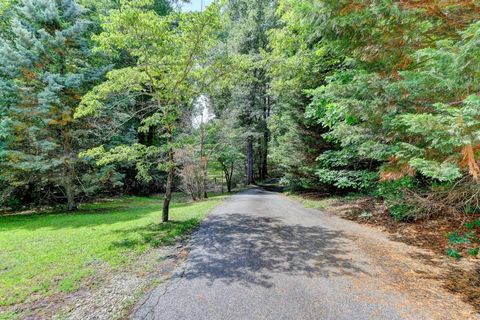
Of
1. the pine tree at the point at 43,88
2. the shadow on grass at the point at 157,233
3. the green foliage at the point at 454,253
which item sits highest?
the pine tree at the point at 43,88

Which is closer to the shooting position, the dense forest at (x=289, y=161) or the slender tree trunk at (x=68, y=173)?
the dense forest at (x=289, y=161)

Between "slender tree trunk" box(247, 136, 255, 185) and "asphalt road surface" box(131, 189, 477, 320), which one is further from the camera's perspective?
"slender tree trunk" box(247, 136, 255, 185)

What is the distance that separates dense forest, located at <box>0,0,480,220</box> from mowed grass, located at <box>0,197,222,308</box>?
124 centimetres

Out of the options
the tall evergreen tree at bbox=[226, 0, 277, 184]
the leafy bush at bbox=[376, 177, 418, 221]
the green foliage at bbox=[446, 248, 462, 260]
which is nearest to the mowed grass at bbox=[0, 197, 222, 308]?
the leafy bush at bbox=[376, 177, 418, 221]

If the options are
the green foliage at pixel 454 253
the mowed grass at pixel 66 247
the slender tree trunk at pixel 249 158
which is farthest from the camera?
the slender tree trunk at pixel 249 158

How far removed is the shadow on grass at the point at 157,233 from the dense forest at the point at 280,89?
0.69m

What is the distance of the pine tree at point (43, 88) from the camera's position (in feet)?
30.7

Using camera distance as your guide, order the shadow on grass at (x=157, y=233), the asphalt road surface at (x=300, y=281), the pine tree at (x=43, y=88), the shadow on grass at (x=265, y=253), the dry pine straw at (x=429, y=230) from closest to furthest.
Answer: the asphalt road surface at (x=300, y=281), the dry pine straw at (x=429, y=230), the shadow on grass at (x=265, y=253), the shadow on grass at (x=157, y=233), the pine tree at (x=43, y=88)

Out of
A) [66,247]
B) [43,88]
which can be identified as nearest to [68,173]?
[43,88]

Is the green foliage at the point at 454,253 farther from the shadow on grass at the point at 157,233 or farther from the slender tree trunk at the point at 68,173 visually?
the slender tree trunk at the point at 68,173

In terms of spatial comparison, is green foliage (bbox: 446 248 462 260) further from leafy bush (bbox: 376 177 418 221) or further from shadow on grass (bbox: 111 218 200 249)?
shadow on grass (bbox: 111 218 200 249)

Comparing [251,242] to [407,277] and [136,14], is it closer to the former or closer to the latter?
[407,277]

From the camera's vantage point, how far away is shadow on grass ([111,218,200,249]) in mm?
5508

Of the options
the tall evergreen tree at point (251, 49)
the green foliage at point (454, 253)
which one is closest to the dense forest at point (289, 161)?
the green foliage at point (454, 253)
